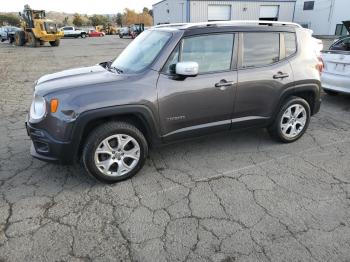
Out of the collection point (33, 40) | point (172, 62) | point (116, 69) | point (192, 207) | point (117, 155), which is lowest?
point (192, 207)

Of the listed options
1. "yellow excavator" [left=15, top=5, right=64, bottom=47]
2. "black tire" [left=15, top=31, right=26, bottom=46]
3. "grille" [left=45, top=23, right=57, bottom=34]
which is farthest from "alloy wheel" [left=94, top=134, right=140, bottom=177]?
"black tire" [left=15, top=31, right=26, bottom=46]

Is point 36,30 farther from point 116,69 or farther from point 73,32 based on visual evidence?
point 116,69

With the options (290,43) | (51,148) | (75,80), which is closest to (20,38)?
(75,80)

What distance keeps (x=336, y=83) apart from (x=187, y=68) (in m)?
4.49

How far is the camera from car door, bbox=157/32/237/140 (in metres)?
3.42

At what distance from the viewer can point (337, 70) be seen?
626 cm

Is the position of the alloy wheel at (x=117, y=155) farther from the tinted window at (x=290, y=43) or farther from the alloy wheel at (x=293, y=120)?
the tinted window at (x=290, y=43)

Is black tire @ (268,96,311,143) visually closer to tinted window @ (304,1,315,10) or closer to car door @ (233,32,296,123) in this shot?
car door @ (233,32,296,123)

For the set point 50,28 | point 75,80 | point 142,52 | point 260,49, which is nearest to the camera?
point 75,80

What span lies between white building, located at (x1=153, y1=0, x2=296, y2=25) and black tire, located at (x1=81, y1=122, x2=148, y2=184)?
32.6m

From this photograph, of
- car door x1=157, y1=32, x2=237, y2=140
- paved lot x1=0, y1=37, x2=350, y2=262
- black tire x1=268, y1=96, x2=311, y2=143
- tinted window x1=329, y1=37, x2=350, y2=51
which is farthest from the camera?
tinted window x1=329, y1=37, x2=350, y2=51

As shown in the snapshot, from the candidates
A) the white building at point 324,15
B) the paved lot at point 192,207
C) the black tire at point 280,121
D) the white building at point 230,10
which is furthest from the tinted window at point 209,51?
the white building at point 324,15

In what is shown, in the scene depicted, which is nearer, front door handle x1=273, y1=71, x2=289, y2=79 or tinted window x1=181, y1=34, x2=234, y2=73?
tinted window x1=181, y1=34, x2=234, y2=73

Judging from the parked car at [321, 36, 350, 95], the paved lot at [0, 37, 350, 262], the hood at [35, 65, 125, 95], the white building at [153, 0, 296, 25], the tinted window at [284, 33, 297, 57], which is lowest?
the paved lot at [0, 37, 350, 262]
